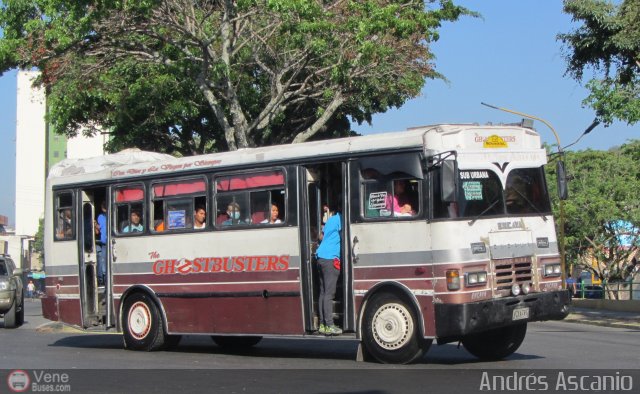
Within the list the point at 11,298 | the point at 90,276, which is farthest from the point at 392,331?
the point at 11,298

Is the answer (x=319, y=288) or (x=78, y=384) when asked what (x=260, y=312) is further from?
(x=78, y=384)

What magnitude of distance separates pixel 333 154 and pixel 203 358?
3587 millimetres

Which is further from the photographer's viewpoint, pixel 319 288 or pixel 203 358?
pixel 203 358

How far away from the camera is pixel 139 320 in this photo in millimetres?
15305

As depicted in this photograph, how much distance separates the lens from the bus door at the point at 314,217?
12805mm

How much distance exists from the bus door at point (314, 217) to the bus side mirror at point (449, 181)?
1625 mm

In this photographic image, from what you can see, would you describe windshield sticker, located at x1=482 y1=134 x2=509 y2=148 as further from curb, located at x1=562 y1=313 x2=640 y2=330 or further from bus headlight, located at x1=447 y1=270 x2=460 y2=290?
curb, located at x1=562 y1=313 x2=640 y2=330

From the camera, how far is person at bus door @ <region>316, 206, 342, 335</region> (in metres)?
12.5

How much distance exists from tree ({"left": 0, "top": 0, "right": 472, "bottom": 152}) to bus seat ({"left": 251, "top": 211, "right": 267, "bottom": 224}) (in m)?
7.17

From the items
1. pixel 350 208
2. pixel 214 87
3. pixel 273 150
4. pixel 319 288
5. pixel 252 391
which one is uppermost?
pixel 214 87

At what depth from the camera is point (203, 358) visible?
45.7 feet

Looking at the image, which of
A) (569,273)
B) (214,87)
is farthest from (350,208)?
(569,273)

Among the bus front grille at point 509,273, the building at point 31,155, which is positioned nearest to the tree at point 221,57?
the bus front grille at point 509,273

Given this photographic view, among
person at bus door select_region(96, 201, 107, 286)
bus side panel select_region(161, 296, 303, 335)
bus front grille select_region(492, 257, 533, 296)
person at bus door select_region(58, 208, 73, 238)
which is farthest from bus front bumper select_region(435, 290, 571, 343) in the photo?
person at bus door select_region(58, 208, 73, 238)
